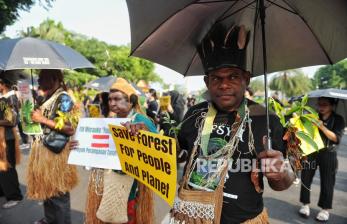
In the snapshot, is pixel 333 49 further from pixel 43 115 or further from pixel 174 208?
pixel 43 115

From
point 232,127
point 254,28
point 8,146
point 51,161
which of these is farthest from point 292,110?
point 8,146

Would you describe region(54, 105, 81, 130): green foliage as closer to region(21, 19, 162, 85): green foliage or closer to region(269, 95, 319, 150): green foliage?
region(269, 95, 319, 150): green foliage

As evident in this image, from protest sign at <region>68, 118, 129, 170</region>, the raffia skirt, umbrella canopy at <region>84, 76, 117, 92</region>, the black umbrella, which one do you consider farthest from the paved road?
umbrella canopy at <region>84, 76, 117, 92</region>

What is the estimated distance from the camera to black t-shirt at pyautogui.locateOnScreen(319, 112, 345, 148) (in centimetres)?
454

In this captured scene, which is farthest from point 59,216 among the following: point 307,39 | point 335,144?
point 335,144

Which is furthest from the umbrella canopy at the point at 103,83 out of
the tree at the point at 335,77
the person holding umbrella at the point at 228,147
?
the tree at the point at 335,77

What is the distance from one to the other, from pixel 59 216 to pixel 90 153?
45.1 inches

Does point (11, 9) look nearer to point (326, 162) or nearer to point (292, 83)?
point (326, 162)

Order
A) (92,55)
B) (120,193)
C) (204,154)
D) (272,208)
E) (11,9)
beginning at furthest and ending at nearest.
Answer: (92,55)
(11,9)
(272,208)
(120,193)
(204,154)

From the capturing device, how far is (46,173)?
375cm

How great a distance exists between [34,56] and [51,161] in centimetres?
118

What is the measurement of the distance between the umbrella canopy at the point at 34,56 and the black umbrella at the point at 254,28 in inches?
66.2

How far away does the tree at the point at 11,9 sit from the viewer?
912 centimetres

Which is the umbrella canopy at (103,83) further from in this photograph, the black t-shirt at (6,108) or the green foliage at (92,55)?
the green foliage at (92,55)
